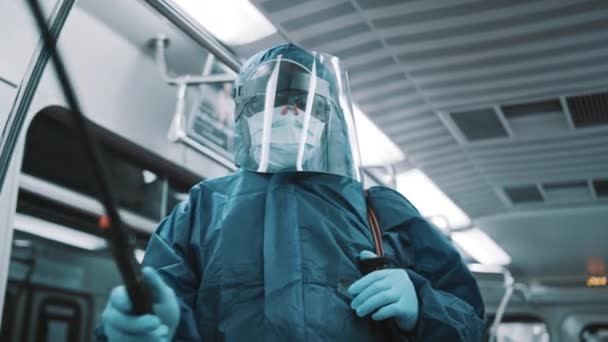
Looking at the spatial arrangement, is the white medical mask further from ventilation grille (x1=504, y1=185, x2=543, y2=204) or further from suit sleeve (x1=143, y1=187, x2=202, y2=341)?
ventilation grille (x1=504, y1=185, x2=543, y2=204)

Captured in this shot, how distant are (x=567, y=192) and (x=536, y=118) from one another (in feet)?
4.10

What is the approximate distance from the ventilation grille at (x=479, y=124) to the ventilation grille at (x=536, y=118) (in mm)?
55

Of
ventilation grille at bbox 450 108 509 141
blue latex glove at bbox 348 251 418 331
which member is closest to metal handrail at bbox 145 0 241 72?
blue latex glove at bbox 348 251 418 331

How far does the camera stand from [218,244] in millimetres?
1229

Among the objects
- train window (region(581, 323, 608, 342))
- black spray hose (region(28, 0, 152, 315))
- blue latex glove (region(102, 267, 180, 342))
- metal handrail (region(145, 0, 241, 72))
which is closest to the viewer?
black spray hose (region(28, 0, 152, 315))

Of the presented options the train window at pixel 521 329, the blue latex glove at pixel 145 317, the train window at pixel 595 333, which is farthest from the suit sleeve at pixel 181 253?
the train window at pixel 595 333

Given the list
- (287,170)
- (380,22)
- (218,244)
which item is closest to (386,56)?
(380,22)

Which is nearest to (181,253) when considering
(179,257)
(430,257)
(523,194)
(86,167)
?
(179,257)

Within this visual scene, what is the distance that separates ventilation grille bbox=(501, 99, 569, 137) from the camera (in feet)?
9.92

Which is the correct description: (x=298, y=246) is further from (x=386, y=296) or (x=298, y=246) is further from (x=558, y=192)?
(x=558, y=192)

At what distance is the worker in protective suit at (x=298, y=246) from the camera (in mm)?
1147

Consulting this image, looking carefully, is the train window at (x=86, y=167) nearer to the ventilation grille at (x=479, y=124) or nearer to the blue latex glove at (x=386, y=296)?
the blue latex glove at (x=386, y=296)

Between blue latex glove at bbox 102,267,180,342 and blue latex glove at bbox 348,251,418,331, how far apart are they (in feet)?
1.12

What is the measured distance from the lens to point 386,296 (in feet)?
3.85
